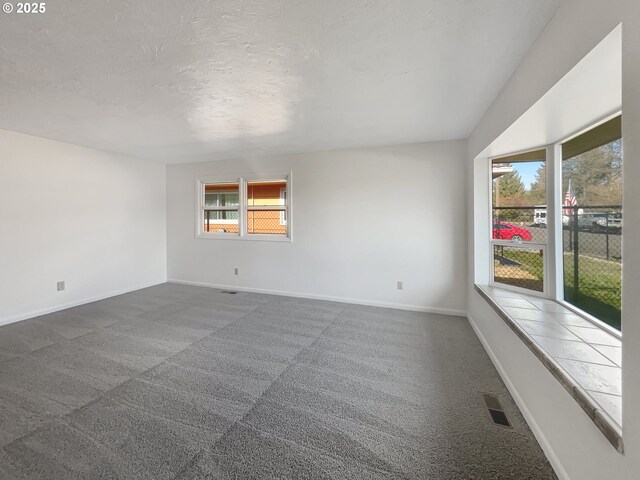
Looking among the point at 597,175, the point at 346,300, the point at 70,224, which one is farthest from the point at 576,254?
the point at 70,224

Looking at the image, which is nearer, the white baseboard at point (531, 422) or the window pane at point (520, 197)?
the white baseboard at point (531, 422)

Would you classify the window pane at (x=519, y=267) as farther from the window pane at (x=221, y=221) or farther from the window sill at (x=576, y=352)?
the window pane at (x=221, y=221)

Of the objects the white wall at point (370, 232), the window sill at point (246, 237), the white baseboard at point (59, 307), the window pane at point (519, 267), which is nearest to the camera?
the window pane at point (519, 267)

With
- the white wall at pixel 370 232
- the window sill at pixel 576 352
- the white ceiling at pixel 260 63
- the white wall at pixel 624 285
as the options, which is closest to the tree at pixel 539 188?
the white wall at pixel 624 285

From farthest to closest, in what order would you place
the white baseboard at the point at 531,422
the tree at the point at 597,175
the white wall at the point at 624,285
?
the tree at the point at 597,175 < the white baseboard at the point at 531,422 < the white wall at the point at 624,285

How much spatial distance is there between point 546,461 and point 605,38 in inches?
78.9

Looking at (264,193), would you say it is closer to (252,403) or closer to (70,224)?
(70,224)

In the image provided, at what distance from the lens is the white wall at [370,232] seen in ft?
12.4

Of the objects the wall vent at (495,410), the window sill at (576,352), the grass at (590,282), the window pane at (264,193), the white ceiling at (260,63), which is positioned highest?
the white ceiling at (260,63)

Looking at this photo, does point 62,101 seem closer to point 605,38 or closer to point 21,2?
point 21,2

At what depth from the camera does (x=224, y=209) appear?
17.4ft

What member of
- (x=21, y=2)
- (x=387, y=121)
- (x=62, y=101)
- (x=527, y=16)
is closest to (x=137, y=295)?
(x=62, y=101)

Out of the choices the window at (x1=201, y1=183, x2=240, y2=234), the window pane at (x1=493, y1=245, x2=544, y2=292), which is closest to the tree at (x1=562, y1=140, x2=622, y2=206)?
the window pane at (x1=493, y1=245, x2=544, y2=292)

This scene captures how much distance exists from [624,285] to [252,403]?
2.08m
